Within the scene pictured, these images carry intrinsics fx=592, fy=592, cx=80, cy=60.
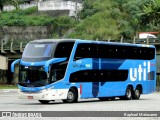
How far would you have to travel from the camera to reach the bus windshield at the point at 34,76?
1289 inches

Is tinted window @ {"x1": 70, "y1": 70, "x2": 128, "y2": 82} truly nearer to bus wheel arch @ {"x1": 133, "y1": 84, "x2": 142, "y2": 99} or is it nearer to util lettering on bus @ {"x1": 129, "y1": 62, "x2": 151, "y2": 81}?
util lettering on bus @ {"x1": 129, "y1": 62, "x2": 151, "y2": 81}

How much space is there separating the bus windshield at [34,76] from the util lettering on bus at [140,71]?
788 centimetres

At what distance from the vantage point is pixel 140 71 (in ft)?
131

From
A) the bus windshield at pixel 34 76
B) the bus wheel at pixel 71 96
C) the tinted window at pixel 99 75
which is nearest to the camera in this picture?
the bus windshield at pixel 34 76

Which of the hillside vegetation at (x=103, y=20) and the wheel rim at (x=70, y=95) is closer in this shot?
the wheel rim at (x=70, y=95)

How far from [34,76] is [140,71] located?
381 inches

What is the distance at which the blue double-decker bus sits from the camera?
108 feet

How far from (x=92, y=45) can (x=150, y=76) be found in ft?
25.6

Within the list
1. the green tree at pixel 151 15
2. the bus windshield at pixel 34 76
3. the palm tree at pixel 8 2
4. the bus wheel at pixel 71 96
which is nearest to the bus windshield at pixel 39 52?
the bus windshield at pixel 34 76

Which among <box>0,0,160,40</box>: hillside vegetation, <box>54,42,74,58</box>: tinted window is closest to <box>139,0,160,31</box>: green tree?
<box>0,0,160,40</box>: hillside vegetation

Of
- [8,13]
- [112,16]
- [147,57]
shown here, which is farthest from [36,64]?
[8,13]

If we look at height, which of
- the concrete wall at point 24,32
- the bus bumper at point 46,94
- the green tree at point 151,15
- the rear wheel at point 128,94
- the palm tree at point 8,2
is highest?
the palm tree at point 8,2

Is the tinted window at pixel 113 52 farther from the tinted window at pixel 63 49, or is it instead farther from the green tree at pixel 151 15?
the green tree at pixel 151 15

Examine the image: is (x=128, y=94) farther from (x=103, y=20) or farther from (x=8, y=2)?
(x=8, y=2)
